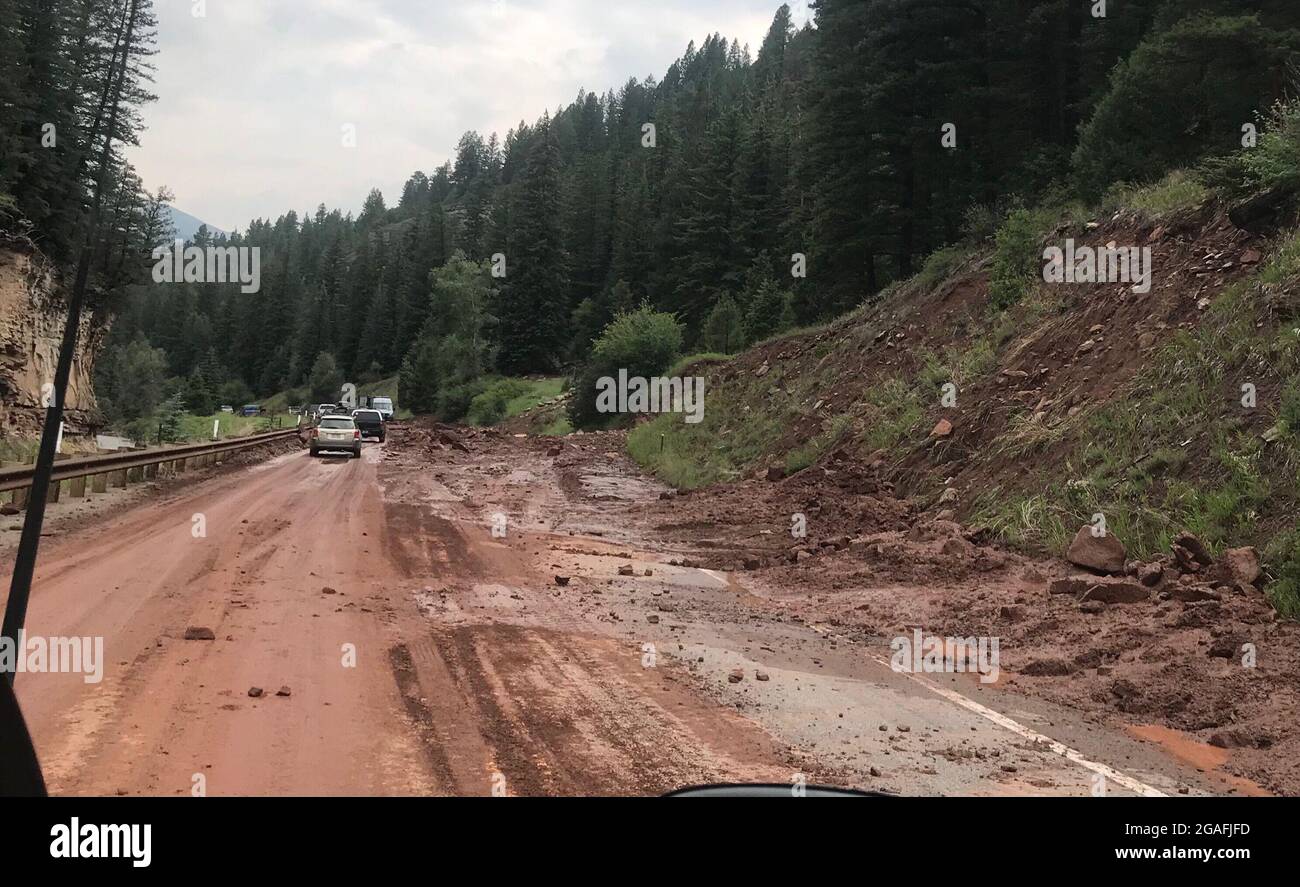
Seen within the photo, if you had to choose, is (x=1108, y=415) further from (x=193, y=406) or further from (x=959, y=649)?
(x=193, y=406)

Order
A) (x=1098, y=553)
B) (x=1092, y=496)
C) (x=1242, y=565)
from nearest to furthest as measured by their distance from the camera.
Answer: (x=1242, y=565) → (x=1098, y=553) → (x=1092, y=496)

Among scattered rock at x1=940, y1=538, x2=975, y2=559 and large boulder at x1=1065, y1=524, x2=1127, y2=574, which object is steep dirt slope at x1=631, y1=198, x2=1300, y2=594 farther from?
scattered rock at x1=940, y1=538, x2=975, y2=559

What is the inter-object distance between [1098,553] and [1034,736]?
4.52 meters

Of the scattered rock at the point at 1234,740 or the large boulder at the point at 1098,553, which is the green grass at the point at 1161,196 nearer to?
the large boulder at the point at 1098,553

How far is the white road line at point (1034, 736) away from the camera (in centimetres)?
531

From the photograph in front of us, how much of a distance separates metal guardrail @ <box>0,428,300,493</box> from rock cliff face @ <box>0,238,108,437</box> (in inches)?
343

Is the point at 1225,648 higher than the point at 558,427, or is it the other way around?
the point at 558,427

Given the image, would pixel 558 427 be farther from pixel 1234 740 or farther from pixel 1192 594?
pixel 1234 740

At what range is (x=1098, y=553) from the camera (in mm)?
10023

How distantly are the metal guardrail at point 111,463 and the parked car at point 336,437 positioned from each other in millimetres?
4027

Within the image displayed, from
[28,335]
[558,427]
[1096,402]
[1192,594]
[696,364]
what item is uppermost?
[28,335]

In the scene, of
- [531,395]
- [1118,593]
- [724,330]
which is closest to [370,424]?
[724,330]

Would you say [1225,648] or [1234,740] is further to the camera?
[1225,648]
